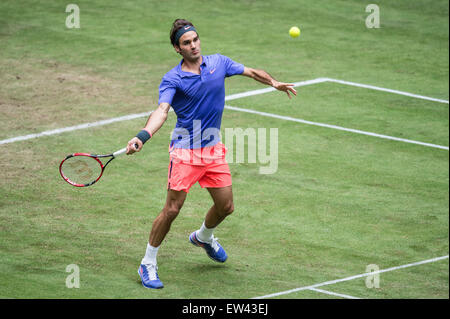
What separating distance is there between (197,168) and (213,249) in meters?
1.25

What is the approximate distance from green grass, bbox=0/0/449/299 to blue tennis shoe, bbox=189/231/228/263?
0.14 meters

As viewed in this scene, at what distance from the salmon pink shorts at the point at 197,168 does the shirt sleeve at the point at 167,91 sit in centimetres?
67

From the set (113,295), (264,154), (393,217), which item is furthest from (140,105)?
(113,295)

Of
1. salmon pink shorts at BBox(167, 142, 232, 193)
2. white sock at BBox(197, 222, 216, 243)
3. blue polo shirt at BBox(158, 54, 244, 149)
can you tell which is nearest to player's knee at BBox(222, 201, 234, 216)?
salmon pink shorts at BBox(167, 142, 232, 193)

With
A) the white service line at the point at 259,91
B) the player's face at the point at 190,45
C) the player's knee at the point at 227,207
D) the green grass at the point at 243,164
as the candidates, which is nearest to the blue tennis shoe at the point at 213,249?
the green grass at the point at 243,164

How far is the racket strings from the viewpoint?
8.64m

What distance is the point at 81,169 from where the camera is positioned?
28.4 feet

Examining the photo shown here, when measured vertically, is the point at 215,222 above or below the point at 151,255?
above

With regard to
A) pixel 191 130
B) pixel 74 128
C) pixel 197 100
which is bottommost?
pixel 74 128

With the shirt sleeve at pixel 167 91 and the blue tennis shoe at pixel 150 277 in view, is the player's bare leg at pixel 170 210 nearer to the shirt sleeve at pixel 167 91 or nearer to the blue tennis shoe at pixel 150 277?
the blue tennis shoe at pixel 150 277

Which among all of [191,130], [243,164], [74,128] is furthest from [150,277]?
[74,128]

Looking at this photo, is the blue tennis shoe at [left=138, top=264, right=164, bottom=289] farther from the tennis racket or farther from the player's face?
the player's face

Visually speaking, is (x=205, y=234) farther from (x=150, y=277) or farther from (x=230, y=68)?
(x=230, y=68)

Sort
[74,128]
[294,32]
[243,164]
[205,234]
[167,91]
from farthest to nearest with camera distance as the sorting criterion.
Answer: [294,32], [74,128], [243,164], [205,234], [167,91]
